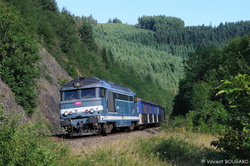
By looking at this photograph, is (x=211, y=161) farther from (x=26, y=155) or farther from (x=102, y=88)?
(x=102, y=88)

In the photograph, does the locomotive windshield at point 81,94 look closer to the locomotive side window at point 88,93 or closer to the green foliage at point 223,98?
the locomotive side window at point 88,93

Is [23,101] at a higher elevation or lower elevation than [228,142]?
higher

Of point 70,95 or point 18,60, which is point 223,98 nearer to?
point 70,95

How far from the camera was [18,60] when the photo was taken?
970 inches

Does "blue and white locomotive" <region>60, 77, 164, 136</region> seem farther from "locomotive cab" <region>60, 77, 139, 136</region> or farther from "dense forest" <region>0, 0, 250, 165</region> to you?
"dense forest" <region>0, 0, 250, 165</region>

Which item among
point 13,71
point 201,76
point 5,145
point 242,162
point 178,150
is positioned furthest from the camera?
point 201,76

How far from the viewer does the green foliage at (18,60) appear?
24.5 metres

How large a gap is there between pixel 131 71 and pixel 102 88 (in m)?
107

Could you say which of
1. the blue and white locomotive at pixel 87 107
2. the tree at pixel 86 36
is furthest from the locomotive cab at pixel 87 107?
the tree at pixel 86 36

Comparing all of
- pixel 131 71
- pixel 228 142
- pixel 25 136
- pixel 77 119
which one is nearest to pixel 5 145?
pixel 25 136

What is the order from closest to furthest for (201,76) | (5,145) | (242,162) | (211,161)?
(5,145), (242,162), (211,161), (201,76)

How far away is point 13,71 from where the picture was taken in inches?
969

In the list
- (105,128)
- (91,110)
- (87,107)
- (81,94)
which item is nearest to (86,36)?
(81,94)

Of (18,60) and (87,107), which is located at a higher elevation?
(18,60)
